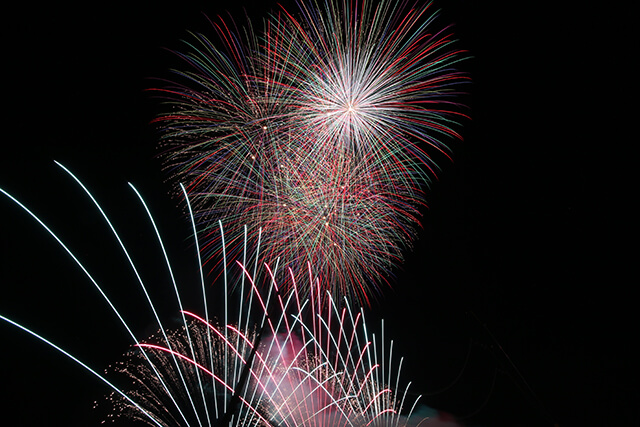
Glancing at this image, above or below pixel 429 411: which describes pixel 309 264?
above

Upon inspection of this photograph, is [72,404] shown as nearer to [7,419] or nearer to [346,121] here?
[7,419]

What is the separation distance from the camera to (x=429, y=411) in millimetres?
25141

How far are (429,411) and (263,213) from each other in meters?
21.6

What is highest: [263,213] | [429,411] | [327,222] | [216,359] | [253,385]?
[263,213]

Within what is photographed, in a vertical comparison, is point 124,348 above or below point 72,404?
above

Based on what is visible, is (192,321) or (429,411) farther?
(429,411)

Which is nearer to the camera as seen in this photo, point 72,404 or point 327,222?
point 327,222

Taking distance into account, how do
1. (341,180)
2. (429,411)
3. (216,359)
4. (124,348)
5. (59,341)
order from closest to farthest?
(341,180), (59,341), (124,348), (216,359), (429,411)

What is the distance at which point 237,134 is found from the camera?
33.2 feet

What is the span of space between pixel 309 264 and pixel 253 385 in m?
14.2

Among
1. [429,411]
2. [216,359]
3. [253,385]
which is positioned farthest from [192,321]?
Result: [429,411]

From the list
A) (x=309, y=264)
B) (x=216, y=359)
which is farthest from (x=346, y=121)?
(x=216, y=359)

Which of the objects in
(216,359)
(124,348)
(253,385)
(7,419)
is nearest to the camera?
(7,419)

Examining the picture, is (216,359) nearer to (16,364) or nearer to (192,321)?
(192,321)
